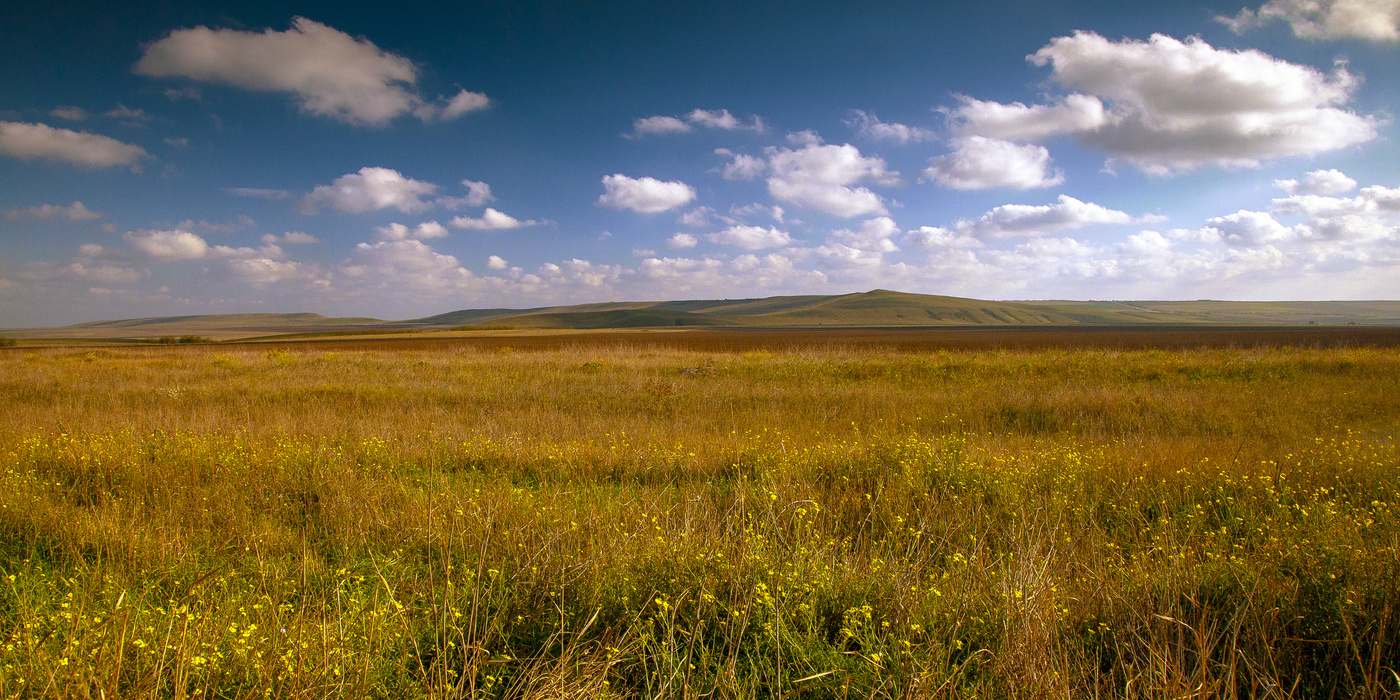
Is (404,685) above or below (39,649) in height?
below

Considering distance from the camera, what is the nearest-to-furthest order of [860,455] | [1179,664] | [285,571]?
[1179,664] → [285,571] → [860,455]

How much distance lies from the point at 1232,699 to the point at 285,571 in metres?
6.13

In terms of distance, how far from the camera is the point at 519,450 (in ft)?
27.2

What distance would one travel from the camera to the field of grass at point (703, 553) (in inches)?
116

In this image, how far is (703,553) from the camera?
Answer: 3.91m

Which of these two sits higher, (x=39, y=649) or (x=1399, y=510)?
(x=39, y=649)

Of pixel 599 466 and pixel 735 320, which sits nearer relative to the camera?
pixel 599 466

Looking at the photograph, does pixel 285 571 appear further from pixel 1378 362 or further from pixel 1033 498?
pixel 1378 362

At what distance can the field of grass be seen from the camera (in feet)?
9.71

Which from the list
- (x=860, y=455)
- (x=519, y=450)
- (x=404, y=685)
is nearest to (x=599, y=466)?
(x=519, y=450)

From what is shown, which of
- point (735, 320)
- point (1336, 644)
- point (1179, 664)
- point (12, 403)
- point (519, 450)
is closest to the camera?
point (1179, 664)

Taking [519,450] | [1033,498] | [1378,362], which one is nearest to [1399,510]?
[1033,498]

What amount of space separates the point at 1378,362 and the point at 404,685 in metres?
28.8

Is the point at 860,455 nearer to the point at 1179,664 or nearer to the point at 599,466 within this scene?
the point at 599,466
